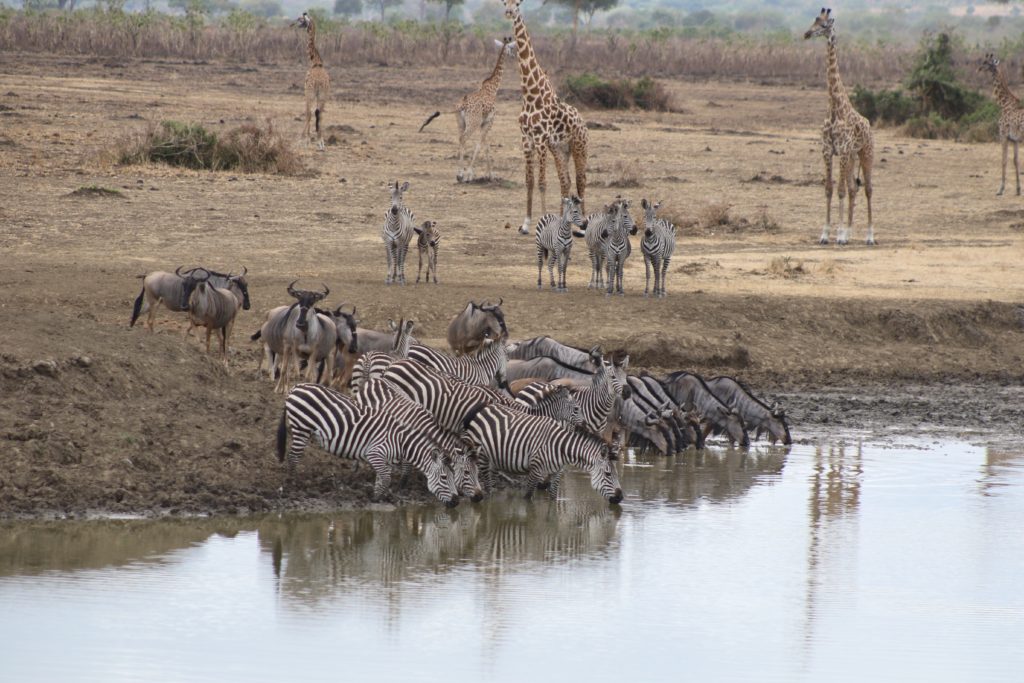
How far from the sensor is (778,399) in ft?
47.0

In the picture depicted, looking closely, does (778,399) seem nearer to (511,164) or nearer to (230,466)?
(230,466)

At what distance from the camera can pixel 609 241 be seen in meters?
16.3

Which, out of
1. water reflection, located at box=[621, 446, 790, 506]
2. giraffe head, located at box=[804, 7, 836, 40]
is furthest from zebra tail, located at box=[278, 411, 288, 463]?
giraffe head, located at box=[804, 7, 836, 40]

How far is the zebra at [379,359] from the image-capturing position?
1117 cm

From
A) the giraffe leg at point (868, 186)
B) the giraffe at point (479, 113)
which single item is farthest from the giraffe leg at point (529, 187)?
the giraffe at point (479, 113)

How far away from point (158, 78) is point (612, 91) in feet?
37.6

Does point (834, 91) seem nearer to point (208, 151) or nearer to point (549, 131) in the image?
point (549, 131)

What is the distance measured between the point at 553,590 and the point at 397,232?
7.95 metres

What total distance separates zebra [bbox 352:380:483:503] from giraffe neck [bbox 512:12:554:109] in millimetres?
11012

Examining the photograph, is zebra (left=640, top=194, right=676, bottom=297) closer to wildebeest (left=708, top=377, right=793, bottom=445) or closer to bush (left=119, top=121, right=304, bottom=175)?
wildebeest (left=708, top=377, right=793, bottom=445)

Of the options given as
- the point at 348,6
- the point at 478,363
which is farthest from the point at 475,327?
the point at 348,6

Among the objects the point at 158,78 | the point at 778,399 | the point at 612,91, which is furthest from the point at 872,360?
the point at 158,78

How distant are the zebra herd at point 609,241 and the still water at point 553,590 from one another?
523cm

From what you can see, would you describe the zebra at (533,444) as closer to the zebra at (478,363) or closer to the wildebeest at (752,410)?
the zebra at (478,363)
